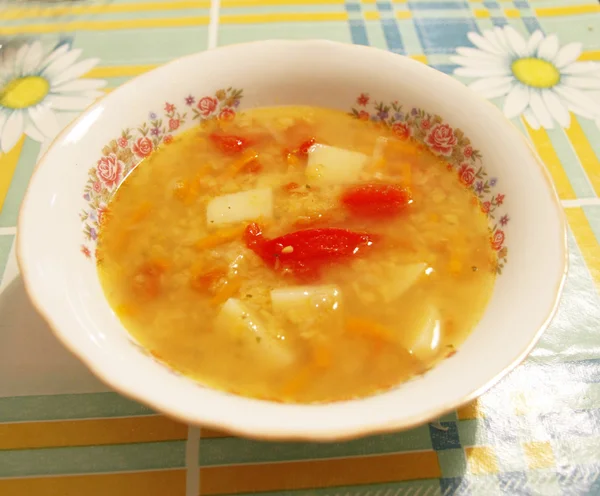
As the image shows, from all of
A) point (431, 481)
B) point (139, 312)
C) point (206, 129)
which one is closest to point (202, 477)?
point (139, 312)

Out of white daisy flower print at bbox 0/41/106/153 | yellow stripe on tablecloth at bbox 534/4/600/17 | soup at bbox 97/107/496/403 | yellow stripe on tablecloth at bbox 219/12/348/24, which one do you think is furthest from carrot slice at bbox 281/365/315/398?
yellow stripe on tablecloth at bbox 534/4/600/17

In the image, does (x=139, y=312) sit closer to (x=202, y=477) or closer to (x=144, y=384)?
(x=144, y=384)

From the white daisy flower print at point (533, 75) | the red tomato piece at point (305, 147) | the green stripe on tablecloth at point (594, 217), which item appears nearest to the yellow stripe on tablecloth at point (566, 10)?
the white daisy flower print at point (533, 75)

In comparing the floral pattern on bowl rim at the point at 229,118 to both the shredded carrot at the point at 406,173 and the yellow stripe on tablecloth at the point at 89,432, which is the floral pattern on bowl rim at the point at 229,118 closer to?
the shredded carrot at the point at 406,173

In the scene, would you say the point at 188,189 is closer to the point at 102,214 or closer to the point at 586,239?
the point at 102,214

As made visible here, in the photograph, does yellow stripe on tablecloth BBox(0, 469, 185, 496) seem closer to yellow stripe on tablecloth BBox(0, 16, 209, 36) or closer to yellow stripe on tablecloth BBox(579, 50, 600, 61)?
yellow stripe on tablecloth BBox(0, 16, 209, 36)

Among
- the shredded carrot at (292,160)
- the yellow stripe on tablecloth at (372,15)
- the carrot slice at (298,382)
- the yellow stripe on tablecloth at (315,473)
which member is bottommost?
the yellow stripe on tablecloth at (315,473)

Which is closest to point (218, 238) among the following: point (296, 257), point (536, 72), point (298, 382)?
point (296, 257)
